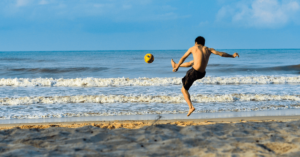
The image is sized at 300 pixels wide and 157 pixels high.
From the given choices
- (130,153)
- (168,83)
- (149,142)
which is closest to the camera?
→ (130,153)

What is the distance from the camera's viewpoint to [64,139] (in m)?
5.39

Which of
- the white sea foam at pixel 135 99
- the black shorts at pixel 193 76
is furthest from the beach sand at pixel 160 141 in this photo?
the white sea foam at pixel 135 99

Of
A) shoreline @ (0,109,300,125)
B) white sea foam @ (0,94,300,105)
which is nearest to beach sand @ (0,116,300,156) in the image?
shoreline @ (0,109,300,125)

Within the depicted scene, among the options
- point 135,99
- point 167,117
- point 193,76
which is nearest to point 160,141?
point 193,76

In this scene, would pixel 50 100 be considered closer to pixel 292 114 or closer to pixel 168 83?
pixel 168 83

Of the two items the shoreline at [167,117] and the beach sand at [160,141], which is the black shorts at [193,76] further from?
the shoreline at [167,117]

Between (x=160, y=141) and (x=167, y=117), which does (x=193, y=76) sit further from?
(x=167, y=117)

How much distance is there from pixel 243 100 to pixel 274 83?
711 cm

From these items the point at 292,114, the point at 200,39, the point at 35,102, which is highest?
the point at 200,39

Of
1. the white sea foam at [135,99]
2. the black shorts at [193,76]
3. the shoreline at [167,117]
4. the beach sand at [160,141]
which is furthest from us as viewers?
the white sea foam at [135,99]

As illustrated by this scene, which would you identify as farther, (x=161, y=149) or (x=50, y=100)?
(x=50, y=100)

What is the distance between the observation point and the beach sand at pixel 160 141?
463cm

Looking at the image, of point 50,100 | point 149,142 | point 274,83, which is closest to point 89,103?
point 50,100

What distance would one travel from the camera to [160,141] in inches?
207
